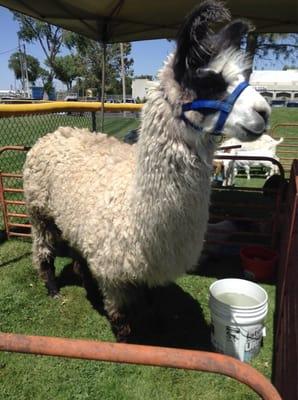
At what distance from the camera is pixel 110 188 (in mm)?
2637

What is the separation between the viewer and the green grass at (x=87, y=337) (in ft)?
8.62

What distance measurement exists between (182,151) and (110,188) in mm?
811

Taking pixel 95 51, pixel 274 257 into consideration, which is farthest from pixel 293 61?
pixel 95 51

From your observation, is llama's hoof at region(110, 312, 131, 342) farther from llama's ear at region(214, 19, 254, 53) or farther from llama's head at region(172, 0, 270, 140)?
llama's ear at region(214, 19, 254, 53)

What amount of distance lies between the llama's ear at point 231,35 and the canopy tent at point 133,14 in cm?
248

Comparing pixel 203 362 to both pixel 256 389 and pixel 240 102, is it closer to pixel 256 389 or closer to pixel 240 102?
pixel 256 389

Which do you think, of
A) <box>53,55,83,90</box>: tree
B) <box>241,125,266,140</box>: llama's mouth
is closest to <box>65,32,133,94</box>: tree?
<box>53,55,83,90</box>: tree

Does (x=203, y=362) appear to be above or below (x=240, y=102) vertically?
below

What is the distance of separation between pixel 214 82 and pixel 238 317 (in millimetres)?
1667

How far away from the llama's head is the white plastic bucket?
1.39 m

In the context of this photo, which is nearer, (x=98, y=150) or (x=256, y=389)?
(x=256, y=389)

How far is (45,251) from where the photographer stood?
3.62m

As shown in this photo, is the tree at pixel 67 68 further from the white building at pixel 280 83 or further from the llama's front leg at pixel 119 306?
the llama's front leg at pixel 119 306

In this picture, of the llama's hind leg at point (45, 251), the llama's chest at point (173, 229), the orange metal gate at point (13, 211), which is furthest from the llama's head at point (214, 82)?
the orange metal gate at point (13, 211)
